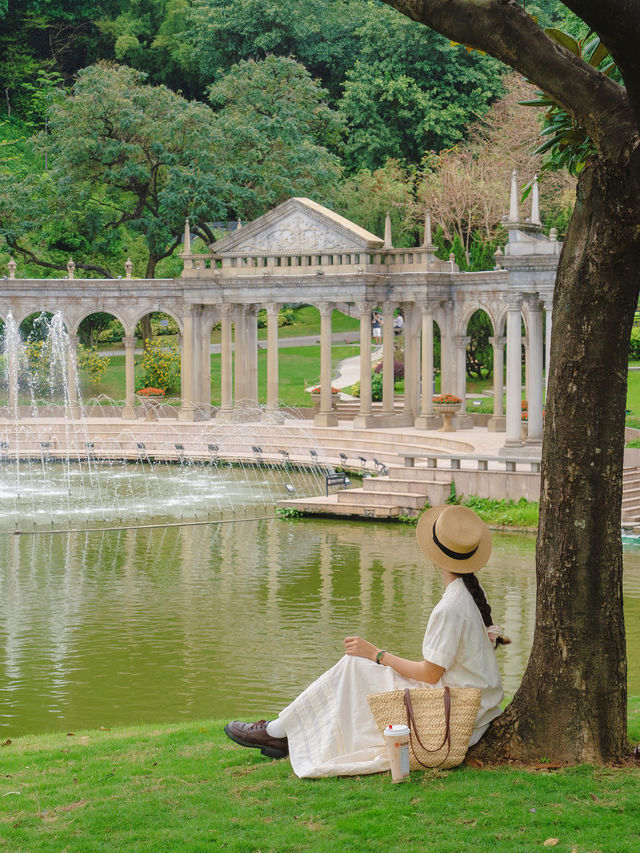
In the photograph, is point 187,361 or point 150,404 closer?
point 187,361

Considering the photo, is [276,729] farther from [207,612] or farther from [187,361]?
[187,361]

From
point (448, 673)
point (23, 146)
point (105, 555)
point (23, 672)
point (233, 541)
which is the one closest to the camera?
point (448, 673)

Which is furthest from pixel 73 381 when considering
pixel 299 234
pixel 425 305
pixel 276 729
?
pixel 276 729

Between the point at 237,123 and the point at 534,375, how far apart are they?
27538mm

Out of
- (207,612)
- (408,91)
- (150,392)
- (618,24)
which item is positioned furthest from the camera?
(408,91)

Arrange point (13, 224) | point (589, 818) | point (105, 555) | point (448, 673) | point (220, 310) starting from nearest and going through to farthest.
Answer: point (589, 818) < point (448, 673) < point (105, 555) < point (220, 310) < point (13, 224)

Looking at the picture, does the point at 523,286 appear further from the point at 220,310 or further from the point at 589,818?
the point at 589,818

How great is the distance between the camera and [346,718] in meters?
8.67

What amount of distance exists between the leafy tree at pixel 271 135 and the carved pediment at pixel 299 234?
34.0 ft

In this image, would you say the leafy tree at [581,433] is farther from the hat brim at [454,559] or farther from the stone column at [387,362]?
the stone column at [387,362]

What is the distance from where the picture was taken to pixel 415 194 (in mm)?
63344

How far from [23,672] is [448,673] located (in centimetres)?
868

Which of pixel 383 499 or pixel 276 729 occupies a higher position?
pixel 276 729

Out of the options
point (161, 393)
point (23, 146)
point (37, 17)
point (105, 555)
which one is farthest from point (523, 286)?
point (37, 17)
